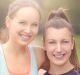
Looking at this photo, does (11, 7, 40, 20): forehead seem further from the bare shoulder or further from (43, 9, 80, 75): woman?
the bare shoulder

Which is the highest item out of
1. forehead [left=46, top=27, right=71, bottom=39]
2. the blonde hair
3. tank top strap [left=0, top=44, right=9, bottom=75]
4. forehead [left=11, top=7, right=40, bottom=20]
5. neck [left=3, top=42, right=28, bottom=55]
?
the blonde hair

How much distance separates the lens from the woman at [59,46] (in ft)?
6.48

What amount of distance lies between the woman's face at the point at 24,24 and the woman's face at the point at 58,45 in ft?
0.39

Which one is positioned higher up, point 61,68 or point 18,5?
point 18,5

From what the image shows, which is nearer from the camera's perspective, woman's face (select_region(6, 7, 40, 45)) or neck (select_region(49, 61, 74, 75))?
woman's face (select_region(6, 7, 40, 45))

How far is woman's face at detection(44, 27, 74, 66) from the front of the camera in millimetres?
1971

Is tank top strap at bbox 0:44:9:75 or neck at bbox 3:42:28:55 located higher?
neck at bbox 3:42:28:55

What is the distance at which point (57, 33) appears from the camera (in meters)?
1.98

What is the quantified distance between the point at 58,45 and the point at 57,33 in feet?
0.26

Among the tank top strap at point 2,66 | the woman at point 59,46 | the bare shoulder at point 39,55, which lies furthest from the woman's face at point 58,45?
the tank top strap at point 2,66

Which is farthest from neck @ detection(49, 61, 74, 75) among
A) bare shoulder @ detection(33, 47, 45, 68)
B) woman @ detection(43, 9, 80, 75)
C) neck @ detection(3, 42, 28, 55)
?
neck @ detection(3, 42, 28, 55)

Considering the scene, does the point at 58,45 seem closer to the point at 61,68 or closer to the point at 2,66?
the point at 61,68

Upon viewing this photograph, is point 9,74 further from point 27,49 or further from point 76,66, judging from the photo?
point 76,66

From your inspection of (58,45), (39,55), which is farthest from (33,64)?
(58,45)
